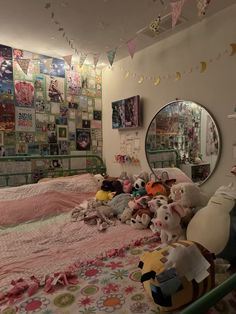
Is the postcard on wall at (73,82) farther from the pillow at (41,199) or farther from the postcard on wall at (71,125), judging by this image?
the pillow at (41,199)

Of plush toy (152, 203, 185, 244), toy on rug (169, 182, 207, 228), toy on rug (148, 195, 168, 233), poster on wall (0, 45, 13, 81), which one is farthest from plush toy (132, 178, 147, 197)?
poster on wall (0, 45, 13, 81)

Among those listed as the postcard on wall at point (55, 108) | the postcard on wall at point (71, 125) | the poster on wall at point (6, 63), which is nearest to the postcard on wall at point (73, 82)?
the postcard on wall at point (55, 108)

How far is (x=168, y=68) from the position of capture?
2.26 meters

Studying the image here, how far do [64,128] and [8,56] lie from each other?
89cm

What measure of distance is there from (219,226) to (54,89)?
218 cm

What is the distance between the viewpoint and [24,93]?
8.23 feet

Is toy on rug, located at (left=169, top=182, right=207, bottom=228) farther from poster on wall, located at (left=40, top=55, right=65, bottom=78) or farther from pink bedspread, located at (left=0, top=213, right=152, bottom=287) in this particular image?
poster on wall, located at (left=40, top=55, right=65, bottom=78)

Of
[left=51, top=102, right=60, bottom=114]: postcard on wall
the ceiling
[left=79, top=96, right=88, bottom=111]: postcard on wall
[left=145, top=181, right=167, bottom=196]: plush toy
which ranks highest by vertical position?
the ceiling

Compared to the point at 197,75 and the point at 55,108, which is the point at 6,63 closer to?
the point at 55,108

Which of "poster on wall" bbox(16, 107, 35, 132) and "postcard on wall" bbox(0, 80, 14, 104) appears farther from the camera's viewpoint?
"poster on wall" bbox(16, 107, 35, 132)

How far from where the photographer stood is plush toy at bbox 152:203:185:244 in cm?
143

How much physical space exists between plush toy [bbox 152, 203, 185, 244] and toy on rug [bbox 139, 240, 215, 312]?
1.44 ft

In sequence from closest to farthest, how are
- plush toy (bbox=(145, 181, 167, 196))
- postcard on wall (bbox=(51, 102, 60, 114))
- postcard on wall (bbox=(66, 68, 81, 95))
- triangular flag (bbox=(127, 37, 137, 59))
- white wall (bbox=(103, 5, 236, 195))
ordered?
white wall (bbox=(103, 5, 236, 195)), plush toy (bbox=(145, 181, 167, 196)), triangular flag (bbox=(127, 37, 137, 59)), postcard on wall (bbox=(51, 102, 60, 114)), postcard on wall (bbox=(66, 68, 81, 95))

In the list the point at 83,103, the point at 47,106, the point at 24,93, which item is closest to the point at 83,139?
the point at 83,103
